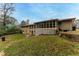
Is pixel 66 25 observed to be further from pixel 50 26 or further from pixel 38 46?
pixel 38 46

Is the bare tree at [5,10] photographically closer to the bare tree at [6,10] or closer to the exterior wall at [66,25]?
the bare tree at [6,10]

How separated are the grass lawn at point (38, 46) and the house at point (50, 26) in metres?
0.05

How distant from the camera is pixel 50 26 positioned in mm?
4238

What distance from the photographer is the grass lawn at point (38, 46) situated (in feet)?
13.8

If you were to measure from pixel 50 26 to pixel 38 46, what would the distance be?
23 centimetres

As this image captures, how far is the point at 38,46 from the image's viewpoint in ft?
13.9

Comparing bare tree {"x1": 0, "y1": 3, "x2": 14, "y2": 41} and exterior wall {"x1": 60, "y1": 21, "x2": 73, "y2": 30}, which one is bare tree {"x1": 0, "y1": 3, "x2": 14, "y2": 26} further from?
exterior wall {"x1": 60, "y1": 21, "x2": 73, "y2": 30}

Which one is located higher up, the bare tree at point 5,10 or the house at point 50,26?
the bare tree at point 5,10

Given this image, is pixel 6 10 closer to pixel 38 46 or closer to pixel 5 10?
pixel 5 10

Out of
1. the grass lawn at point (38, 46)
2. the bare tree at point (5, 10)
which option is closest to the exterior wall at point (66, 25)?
the grass lawn at point (38, 46)

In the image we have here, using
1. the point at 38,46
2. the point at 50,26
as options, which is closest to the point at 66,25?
the point at 50,26

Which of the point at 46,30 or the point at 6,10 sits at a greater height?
the point at 6,10

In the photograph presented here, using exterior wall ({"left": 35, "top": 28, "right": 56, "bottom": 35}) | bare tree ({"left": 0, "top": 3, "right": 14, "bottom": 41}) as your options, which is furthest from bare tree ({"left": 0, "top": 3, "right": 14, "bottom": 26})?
exterior wall ({"left": 35, "top": 28, "right": 56, "bottom": 35})

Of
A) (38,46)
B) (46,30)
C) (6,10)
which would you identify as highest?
(6,10)
